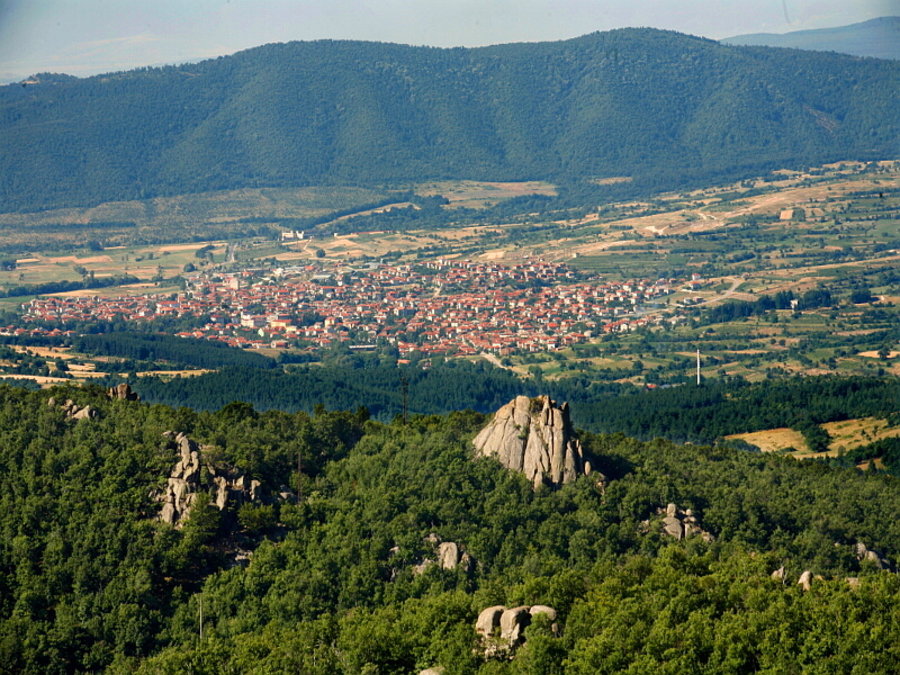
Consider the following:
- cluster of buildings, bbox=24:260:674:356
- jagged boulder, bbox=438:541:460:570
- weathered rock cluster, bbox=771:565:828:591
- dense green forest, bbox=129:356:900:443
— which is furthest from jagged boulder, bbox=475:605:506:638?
cluster of buildings, bbox=24:260:674:356

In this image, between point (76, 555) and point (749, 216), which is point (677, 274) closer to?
point (749, 216)

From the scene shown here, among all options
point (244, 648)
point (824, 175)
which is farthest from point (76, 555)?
point (824, 175)

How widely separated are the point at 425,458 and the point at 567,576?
1171 centimetres

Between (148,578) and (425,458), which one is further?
(425,458)

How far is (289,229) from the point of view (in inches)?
6580

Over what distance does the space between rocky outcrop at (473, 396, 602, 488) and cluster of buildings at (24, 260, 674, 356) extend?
52678 mm

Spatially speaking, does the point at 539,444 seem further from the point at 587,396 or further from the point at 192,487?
the point at 587,396

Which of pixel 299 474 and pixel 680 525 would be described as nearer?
pixel 680 525

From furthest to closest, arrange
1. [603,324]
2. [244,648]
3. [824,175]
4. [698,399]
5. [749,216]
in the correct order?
[824,175] < [749,216] < [603,324] < [698,399] < [244,648]

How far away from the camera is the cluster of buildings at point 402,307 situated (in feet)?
351

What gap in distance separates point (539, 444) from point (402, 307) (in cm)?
7398

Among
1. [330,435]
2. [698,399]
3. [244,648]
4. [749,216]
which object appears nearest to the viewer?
[244,648]

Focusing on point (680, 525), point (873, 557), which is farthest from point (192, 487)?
point (873, 557)

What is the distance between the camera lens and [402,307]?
4710 inches
